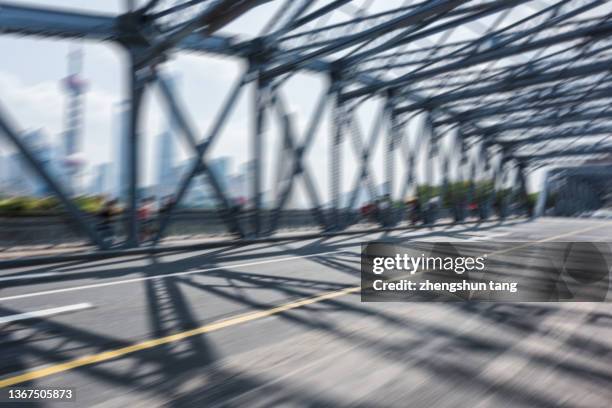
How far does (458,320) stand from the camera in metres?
5.28

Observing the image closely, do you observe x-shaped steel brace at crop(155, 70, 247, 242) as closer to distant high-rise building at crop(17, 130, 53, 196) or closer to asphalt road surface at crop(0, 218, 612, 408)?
distant high-rise building at crop(17, 130, 53, 196)

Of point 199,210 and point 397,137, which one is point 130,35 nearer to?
point 199,210

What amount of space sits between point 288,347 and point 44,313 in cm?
286

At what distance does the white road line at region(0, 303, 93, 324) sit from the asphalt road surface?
0.07ft

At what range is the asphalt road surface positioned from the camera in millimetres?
3271

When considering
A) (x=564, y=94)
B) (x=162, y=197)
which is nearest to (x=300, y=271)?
(x=162, y=197)

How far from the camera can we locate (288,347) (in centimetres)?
427

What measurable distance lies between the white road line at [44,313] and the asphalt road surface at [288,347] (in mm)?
20

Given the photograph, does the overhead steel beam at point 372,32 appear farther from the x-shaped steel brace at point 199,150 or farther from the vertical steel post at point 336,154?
the vertical steel post at point 336,154

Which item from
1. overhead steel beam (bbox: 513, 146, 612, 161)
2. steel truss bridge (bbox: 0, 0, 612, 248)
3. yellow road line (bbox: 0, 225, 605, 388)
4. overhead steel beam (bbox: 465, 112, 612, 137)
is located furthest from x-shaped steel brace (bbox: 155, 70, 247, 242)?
overhead steel beam (bbox: 513, 146, 612, 161)

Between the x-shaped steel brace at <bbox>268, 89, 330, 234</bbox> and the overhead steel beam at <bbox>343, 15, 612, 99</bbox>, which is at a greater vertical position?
the overhead steel beam at <bbox>343, 15, 612, 99</bbox>

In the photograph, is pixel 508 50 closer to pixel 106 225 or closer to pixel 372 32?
pixel 372 32

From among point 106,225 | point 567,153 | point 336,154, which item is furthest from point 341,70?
point 567,153

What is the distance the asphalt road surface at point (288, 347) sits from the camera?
3.27m
